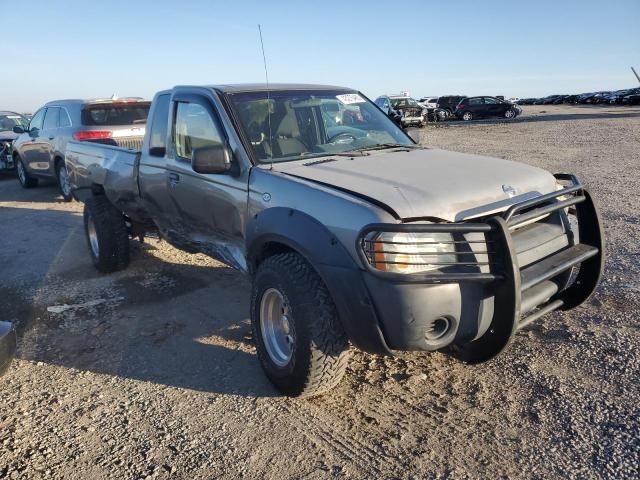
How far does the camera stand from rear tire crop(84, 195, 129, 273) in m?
5.86

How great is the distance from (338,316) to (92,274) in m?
3.98

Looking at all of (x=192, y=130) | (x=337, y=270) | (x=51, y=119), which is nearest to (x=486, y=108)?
(x=51, y=119)

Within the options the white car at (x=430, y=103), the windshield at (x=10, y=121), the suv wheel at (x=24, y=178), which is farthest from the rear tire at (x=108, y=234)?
the white car at (x=430, y=103)

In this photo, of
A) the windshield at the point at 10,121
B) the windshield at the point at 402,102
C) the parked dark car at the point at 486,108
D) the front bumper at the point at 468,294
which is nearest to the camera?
the front bumper at the point at 468,294

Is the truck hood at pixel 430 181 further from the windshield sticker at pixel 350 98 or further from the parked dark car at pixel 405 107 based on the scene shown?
the parked dark car at pixel 405 107

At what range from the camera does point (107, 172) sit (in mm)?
5746

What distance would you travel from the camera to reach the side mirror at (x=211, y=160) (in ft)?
11.7

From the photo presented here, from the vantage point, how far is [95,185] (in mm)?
6102

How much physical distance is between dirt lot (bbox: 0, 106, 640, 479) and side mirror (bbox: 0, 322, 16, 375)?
0.25m

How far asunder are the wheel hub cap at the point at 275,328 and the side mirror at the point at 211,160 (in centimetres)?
90

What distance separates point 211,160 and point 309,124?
1.02 metres

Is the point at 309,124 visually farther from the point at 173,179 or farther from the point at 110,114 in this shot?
the point at 110,114

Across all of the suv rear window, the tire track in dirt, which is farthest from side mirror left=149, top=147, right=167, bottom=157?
the suv rear window

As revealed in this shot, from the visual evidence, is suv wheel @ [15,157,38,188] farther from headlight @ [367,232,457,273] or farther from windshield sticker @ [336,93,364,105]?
headlight @ [367,232,457,273]
